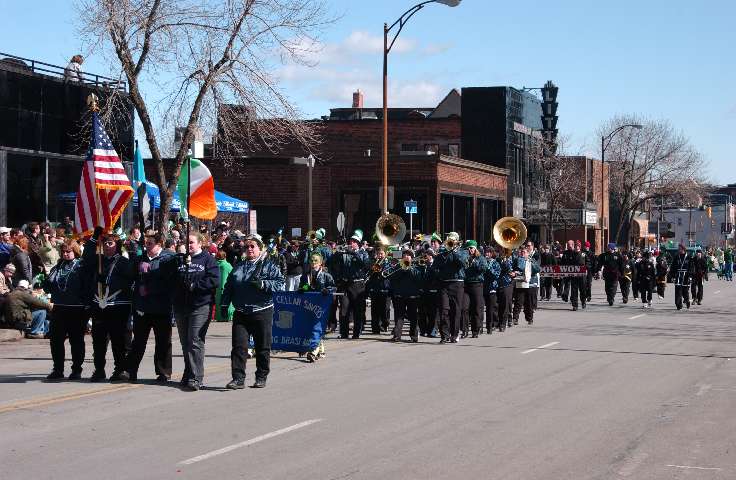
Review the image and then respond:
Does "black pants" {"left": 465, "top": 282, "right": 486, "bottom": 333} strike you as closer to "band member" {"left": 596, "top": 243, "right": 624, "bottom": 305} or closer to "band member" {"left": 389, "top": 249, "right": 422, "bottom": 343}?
"band member" {"left": 389, "top": 249, "right": 422, "bottom": 343}

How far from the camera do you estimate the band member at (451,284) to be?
64.6 feet

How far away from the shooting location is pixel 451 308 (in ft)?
65.5

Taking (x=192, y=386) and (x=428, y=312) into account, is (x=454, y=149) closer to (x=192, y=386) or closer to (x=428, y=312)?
(x=428, y=312)

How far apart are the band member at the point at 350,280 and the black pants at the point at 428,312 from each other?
1208 millimetres

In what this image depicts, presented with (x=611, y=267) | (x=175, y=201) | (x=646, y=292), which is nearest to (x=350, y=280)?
(x=175, y=201)

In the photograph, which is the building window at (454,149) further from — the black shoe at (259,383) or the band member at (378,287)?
the black shoe at (259,383)

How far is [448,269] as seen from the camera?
1978 centimetres

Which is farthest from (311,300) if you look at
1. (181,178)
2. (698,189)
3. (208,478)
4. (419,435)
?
(698,189)

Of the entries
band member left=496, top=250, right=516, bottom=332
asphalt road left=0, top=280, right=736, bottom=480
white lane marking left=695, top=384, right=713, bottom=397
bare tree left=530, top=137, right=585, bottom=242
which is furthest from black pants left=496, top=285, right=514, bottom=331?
bare tree left=530, top=137, right=585, bottom=242

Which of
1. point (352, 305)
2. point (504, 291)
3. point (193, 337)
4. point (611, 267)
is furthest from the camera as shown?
point (611, 267)

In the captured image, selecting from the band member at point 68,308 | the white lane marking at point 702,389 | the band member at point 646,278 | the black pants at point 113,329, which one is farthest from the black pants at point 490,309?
the band member at point 646,278

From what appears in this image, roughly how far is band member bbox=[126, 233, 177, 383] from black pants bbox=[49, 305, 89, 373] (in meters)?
0.67

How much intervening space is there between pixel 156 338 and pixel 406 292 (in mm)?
Result: 7386

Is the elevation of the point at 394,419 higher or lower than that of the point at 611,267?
lower
